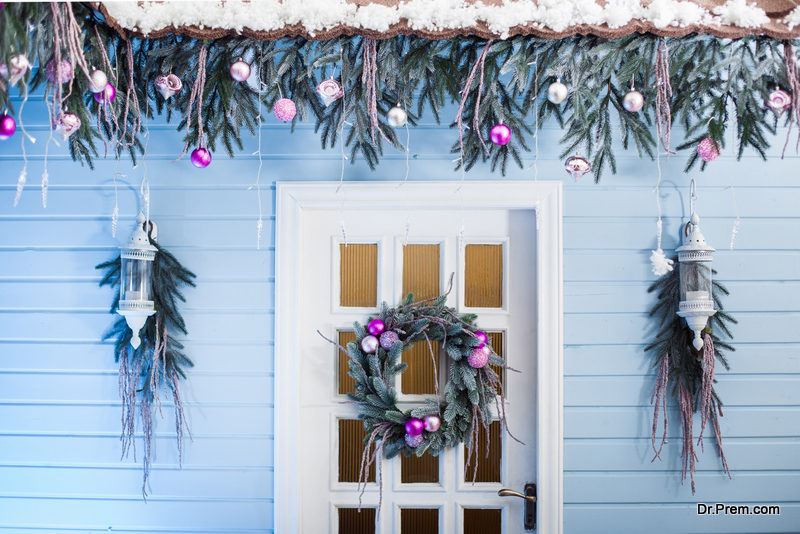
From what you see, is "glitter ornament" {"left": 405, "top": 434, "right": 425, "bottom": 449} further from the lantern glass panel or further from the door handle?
the lantern glass panel

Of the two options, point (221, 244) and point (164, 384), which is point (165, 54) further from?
point (164, 384)

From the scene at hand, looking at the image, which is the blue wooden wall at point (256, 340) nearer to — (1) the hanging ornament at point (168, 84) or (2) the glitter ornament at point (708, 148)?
(2) the glitter ornament at point (708, 148)

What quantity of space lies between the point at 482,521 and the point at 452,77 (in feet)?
5.39

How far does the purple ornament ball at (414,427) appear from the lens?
88.4 inches

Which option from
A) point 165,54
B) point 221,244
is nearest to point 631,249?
point 221,244

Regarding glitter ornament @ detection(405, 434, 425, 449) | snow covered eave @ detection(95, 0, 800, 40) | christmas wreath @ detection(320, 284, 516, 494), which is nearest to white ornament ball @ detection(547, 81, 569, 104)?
snow covered eave @ detection(95, 0, 800, 40)

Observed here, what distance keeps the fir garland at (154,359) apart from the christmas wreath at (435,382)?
24.9 inches

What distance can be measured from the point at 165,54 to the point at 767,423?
8.05 ft

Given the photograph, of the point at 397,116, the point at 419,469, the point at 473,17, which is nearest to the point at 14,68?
the point at 397,116

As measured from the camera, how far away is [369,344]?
7.50 feet

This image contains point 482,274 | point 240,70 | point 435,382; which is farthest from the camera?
point 482,274

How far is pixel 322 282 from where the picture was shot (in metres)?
2.47

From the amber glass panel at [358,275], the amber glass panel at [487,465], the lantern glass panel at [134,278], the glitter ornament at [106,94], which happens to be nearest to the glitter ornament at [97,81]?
the glitter ornament at [106,94]

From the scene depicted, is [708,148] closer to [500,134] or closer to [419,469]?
[500,134]
